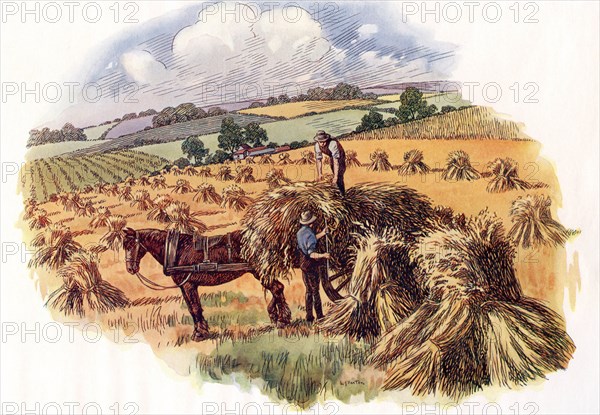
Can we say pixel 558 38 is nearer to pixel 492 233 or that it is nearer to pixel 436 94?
pixel 436 94

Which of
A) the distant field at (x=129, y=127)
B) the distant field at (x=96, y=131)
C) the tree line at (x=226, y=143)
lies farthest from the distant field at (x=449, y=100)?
the distant field at (x=96, y=131)

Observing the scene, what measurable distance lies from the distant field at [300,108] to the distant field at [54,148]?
6.33ft

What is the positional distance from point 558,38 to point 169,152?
4784 mm

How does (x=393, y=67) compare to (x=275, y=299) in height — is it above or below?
above

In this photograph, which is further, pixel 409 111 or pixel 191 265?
pixel 409 111

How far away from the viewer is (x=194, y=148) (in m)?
8.66

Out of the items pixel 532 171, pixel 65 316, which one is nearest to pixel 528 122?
pixel 532 171

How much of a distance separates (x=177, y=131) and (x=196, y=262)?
5.24 feet

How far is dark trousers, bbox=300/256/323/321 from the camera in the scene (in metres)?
8.13

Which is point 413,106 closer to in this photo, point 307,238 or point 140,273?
point 307,238

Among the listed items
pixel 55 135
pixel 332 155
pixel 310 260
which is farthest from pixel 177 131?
pixel 310 260

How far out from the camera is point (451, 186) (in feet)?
27.7

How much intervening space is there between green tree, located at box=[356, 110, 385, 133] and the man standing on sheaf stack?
1.18 ft

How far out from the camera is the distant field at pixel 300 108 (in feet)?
28.2
